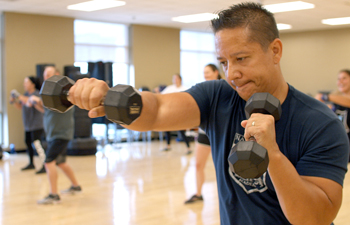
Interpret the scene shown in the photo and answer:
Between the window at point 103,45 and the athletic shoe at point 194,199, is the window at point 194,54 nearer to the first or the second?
the window at point 103,45

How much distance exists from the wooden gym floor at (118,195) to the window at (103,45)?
276 centimetres

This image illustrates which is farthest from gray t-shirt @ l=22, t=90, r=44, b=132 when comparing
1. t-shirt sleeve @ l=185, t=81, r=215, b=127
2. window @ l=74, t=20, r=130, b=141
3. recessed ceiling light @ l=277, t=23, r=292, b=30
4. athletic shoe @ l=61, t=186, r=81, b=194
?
recessed ceiling light @ l=277, t=23, r=292, b=30

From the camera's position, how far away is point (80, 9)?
7262 mm

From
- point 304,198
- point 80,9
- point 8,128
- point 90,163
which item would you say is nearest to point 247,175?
point 304,198

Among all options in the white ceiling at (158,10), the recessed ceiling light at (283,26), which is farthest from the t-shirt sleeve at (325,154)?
the recessed ceiling light at (283,26)

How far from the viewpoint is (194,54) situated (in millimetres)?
10391

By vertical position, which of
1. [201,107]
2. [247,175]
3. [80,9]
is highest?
[80,9]

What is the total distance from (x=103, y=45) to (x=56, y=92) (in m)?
8.05

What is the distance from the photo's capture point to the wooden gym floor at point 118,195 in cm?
359

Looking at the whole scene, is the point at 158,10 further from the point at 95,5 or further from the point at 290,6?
the point at 290,6

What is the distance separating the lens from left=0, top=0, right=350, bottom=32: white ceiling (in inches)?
263

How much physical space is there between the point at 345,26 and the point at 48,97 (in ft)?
34.5

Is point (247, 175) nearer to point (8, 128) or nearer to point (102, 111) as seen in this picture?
point (102, 111)

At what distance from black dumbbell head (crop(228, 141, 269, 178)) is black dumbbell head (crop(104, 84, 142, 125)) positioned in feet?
0.89
